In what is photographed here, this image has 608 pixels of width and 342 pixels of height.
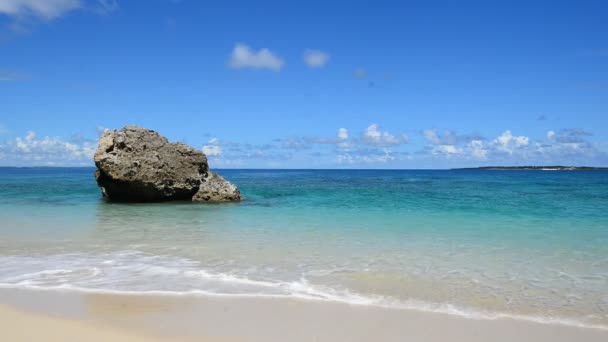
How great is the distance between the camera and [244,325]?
17.0ft

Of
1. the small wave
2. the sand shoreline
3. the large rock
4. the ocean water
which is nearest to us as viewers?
the sand shoreline

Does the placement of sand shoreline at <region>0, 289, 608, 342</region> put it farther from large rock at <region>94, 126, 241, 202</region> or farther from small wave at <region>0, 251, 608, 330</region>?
large rock at <region>94, 126, 241, 202</region>

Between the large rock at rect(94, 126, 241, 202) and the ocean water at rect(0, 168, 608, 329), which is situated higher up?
the large rock at rect(94, 126, 241, 202)

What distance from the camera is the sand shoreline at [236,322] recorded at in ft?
16.0

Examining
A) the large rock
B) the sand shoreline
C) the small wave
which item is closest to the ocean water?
the small wave

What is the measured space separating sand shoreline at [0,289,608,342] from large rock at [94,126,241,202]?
553 inches

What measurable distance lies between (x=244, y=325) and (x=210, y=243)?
17.7 feet

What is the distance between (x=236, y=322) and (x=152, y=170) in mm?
15845

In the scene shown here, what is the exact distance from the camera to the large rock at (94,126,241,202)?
19.4 meters

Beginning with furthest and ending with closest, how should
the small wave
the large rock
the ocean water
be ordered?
the large rock → the ocean water → the small wave

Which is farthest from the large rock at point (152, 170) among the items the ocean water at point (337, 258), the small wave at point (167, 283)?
the small wave at point (167, 283)

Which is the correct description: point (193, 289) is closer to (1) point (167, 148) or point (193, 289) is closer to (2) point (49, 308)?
(2) point (49, 308)

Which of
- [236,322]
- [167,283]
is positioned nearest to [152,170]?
[167,283]

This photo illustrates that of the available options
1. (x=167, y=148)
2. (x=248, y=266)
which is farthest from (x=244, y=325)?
(x=167, y=148)
